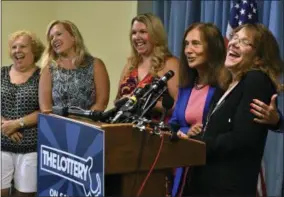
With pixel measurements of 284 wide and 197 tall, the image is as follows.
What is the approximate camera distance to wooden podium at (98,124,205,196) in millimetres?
1357

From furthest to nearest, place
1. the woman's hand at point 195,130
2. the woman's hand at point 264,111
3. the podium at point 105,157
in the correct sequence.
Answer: the woman's hand at point 195,130, the woman's hand at point 264,111, the podium at point 105,157

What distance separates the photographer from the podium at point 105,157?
1355mm

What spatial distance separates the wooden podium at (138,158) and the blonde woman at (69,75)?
45.5 inches

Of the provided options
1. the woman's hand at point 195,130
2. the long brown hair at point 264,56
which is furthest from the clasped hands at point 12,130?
the long brown hair at point 264,56

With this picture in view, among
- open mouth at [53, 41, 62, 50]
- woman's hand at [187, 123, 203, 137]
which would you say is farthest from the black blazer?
open mouth at [53, 41, 62, 50]

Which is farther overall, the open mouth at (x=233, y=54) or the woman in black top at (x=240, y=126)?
the open mouth at (x=233, y=54)

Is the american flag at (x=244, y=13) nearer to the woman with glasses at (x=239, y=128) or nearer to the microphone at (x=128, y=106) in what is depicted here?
the woman with glasses at (x=239, y=128)

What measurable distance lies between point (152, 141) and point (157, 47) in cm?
120

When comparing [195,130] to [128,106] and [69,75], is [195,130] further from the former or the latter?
[69,75]

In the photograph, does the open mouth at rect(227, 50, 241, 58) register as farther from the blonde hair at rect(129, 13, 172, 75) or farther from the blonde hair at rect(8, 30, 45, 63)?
the blonde hair at rect(8, 30, 45, 63)

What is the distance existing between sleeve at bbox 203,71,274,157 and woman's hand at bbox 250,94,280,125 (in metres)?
0.02

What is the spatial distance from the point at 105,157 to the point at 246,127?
0.61m

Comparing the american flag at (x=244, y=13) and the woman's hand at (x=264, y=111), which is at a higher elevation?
the american flag at (x=244, y=13)

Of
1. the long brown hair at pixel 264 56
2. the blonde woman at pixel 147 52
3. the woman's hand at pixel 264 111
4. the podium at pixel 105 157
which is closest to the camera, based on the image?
the podium at pixel 105 157
